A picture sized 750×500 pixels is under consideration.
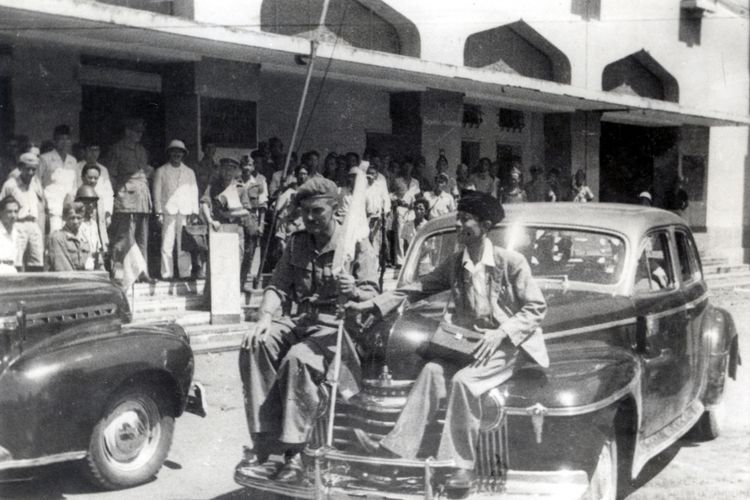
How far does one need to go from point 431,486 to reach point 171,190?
25.3 ft

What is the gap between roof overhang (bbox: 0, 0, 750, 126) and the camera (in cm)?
968

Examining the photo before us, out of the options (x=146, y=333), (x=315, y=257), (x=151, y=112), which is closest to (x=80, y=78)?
(x=151, y=112)

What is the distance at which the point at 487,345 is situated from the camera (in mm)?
→ 4555

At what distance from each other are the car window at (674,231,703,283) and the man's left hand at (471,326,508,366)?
2353 millimetres

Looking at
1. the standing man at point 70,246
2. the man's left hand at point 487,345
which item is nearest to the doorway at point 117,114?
the standing man at point 70,246

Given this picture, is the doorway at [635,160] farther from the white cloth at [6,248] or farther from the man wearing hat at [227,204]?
the white cloth at [6,248]

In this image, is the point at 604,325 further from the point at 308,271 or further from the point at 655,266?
the point at 308,271

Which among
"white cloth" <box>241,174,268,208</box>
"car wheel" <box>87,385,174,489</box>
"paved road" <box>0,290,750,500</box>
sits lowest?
"paved road" <box>0,290,750,500</box>

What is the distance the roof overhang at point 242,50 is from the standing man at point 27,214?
1559mm

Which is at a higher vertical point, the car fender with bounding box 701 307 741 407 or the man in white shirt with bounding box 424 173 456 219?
the man in white shirt with bounding box 424 173 456 219

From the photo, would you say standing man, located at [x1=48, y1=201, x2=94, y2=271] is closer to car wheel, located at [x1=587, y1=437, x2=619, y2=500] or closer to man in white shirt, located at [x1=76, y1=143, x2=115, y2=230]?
man in white shirt, located at [x1=76, y1=143, x2=115, y2=230]

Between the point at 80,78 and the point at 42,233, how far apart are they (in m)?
3.77

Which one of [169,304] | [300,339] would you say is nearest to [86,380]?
[300,339]

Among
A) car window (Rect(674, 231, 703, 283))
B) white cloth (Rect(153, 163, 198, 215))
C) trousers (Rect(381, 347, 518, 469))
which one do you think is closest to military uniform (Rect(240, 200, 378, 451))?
trousers (Rect(381, 347, 518, 469))
